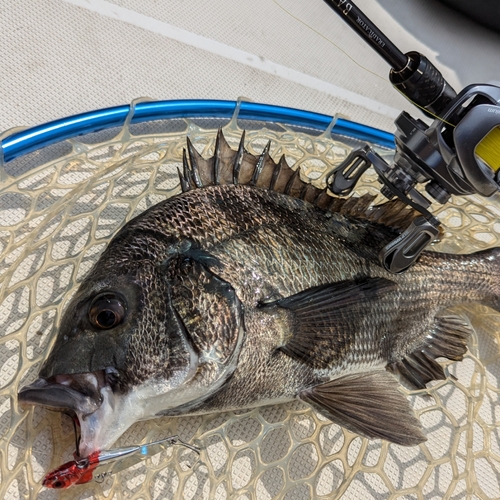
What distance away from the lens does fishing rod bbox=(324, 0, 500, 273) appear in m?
1.16

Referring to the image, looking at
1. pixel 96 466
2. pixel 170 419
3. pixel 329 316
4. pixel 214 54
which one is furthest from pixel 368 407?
pixel 214 54

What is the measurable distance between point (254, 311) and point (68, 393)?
1.58 feet

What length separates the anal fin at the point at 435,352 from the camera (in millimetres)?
1591

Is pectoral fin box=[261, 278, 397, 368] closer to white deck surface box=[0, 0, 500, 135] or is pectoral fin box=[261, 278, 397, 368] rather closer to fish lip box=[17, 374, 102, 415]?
fish lip box=[17, 374, 102, 415]

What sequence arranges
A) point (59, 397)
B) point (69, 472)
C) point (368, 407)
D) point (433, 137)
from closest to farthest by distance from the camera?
point (59, 397)
point (69, 472)
point (433, 137)
point (368, 407)

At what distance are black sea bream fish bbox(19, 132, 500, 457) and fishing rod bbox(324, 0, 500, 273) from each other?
0.73ft

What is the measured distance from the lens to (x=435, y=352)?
5.35 ft

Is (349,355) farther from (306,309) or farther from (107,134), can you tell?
(107,134)

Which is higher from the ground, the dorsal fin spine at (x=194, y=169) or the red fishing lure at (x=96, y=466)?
the dorsal fin spine at (x=194, y=169)

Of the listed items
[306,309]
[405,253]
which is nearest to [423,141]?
[405,253]

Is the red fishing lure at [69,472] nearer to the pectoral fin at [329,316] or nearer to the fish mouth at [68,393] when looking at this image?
the fish mouth at [68,393]

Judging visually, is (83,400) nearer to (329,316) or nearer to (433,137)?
(329,316)

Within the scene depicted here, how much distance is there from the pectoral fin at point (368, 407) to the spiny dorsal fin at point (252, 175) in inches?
21.5

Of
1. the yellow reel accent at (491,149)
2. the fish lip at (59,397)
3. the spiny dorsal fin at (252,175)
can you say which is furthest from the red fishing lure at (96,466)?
the yellow reel accent at (491,149)
